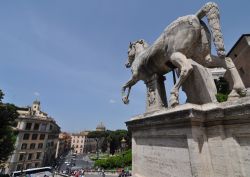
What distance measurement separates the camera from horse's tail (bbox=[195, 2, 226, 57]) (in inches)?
174

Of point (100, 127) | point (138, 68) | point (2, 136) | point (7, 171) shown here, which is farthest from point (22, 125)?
point (100, 127)

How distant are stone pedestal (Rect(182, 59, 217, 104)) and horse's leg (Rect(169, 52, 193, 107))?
9.1 inches

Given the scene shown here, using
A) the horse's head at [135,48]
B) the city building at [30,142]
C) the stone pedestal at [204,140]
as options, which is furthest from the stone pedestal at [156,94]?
the city building at [30,142]

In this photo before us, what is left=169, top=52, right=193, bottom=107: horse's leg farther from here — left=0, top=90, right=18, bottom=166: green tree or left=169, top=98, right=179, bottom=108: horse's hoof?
left=0, top=90, right=18, bottom=166: green tree

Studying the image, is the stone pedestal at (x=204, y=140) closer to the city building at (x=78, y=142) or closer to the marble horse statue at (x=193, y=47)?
the marble horse statue at (x=193, y=47)

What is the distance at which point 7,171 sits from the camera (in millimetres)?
47250

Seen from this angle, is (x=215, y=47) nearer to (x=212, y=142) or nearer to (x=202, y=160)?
(x=212, y=142)

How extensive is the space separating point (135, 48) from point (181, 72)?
3.29 meters

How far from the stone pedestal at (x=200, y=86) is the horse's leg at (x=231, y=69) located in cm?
27

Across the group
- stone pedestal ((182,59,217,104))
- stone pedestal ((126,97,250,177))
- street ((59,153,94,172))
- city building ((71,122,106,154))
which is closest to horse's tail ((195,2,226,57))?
stone pedestal ((182,59,217,104))

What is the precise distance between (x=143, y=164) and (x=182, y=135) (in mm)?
2016

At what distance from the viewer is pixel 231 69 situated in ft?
14.8

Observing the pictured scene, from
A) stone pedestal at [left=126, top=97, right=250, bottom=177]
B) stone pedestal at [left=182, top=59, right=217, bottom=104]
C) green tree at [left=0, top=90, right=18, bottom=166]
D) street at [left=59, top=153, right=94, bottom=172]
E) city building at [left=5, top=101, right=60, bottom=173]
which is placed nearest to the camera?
stone pedestal at [left=126, top=97, right=250, bottom=177]

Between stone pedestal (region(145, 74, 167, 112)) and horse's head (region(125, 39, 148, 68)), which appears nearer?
stone pedestal (region(145, 74, 167, 112))
